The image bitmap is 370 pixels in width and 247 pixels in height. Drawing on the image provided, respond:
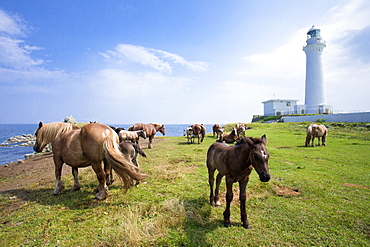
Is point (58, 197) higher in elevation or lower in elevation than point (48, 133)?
lower

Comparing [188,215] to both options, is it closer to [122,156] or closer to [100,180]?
[122,156]

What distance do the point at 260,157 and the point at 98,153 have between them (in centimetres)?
480

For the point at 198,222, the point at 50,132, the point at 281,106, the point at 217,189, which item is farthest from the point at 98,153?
the point at 281,106

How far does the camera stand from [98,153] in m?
5.74

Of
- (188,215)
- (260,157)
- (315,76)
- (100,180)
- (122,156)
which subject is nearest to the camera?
(260,157)

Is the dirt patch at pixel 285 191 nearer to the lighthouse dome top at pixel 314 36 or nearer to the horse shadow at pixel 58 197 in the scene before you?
the horse shadow at pixel 58 197

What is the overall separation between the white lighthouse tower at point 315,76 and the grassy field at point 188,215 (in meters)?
62.9

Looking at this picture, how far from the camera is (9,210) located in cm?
538

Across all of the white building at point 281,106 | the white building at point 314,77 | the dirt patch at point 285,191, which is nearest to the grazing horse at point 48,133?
the dirt patch at point 285,191

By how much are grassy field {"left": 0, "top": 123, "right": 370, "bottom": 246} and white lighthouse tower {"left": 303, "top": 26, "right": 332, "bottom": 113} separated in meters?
62.9

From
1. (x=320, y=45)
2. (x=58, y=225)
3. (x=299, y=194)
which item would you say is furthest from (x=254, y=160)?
(x=320, y=45)

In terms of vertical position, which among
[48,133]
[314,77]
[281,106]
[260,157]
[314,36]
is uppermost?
[314,36]

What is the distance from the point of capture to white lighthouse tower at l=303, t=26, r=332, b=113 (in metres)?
58.4

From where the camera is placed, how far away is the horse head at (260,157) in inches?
142
